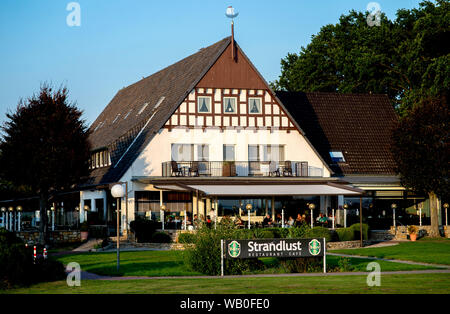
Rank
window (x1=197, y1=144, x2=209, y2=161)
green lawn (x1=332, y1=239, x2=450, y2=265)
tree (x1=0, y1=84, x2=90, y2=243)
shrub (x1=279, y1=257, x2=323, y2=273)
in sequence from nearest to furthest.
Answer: shrub (x1=279, y1=257, x2=323, y2=273)
green lawn (x1=332, y1=239, x2=450, y2=265)
tree (x1=0, y1=84, x2=90, y2=243)
window (x1=197, y1=144, x2=209, y2=161)

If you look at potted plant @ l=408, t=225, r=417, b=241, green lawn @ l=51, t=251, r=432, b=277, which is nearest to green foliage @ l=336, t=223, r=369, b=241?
potted plant @ l=408, t=225, r=417, b=241

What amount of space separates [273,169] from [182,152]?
4968mm

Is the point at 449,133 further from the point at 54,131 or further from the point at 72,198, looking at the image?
the point at 72,198

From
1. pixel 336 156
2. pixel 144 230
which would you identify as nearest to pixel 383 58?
pixel 336 156

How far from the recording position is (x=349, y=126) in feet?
145

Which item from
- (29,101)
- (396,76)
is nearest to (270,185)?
(29,101)

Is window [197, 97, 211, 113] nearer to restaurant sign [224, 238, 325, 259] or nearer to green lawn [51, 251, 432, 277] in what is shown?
green lawn [51, 251, 432, 277]

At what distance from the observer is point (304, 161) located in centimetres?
3997

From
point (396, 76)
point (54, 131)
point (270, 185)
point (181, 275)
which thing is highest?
point (396, 76)

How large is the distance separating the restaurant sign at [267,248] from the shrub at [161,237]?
13267mm

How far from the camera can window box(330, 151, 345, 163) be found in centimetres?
4191

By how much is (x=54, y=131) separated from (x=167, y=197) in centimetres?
782

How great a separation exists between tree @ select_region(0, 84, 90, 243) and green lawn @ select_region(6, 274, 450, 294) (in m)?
15.2

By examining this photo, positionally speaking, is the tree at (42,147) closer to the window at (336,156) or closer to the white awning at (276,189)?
the white awning at (276,189)
